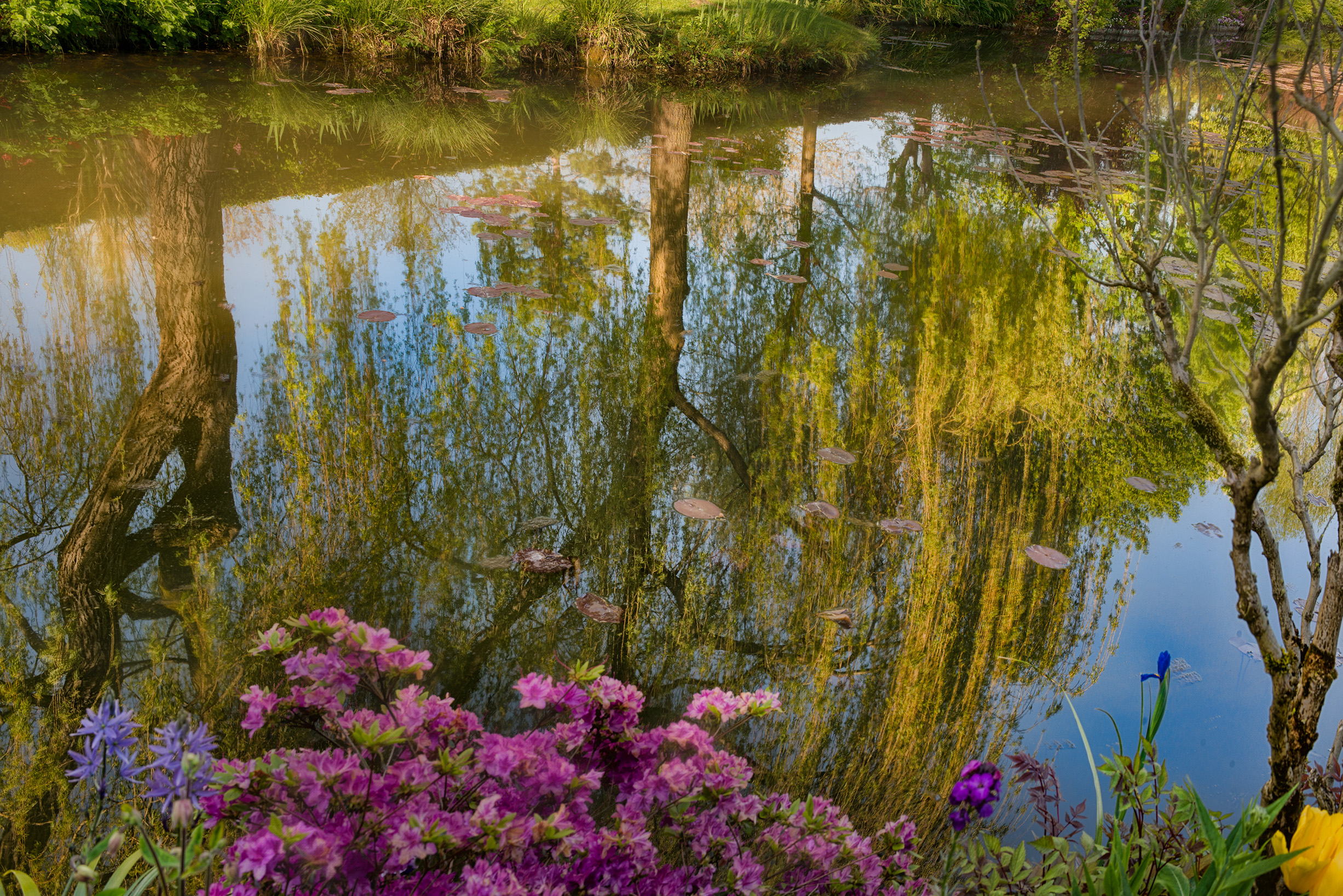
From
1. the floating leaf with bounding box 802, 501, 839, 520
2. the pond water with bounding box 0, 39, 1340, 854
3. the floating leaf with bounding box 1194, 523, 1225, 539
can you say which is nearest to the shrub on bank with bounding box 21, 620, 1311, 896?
the pond water with bounding box 0, 39, 1340, 854

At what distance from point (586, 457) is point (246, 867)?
85.5 inches

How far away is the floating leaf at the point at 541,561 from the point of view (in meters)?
2.46

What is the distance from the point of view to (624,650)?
2.20 m

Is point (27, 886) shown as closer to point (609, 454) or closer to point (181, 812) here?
point (181, 812)

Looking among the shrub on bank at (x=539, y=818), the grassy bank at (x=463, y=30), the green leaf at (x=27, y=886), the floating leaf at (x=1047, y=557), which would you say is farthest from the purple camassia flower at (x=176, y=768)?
the grassy bank at (x=463, y=30)

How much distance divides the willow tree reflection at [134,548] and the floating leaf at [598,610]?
2.86 feet

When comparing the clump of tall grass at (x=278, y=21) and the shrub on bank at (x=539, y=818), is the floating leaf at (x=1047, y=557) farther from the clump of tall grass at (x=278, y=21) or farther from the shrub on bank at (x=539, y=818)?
the clump of tall grass at (x=278, y=21)

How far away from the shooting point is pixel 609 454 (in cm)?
309

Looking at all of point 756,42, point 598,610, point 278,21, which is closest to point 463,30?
point 278,21

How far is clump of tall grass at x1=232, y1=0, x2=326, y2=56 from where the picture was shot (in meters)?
9.11

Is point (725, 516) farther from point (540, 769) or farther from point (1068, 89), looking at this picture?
point (1068, 89)

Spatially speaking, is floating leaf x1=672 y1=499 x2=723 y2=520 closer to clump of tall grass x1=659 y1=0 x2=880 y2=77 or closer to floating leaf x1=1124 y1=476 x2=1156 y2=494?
floating leaf x1=1124 y1=476 x2=1156 y2=494

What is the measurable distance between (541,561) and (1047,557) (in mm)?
1622

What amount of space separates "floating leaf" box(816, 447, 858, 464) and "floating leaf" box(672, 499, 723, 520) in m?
0.55
